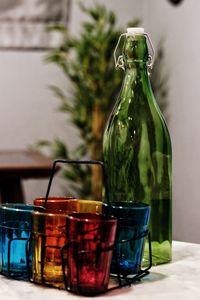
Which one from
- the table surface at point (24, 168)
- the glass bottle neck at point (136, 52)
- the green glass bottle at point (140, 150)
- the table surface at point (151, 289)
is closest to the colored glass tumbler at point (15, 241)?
the table surface at point (151, 289)

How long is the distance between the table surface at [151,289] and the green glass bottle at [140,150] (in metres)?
0.08

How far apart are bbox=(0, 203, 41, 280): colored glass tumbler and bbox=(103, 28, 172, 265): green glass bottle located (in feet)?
0.59

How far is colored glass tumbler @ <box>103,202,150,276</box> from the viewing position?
0.86 meters

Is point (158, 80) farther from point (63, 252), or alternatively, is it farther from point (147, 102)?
point (63, 252)

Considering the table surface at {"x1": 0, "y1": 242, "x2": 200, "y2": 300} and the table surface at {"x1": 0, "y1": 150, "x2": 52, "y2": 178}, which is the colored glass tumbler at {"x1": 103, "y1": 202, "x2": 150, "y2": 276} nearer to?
the table surface at {"x1": 0, "y1": 242, "x2": 200, "y2": 300}

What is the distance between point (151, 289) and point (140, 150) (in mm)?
255

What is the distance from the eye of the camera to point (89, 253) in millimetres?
773

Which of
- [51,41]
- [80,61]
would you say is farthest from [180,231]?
[51,41]

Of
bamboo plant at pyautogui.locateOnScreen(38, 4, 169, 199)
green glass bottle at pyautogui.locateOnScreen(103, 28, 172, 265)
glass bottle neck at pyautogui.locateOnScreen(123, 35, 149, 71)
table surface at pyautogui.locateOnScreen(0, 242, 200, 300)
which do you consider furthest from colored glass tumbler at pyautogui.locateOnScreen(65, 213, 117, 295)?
bamboo plant at pyautogui.locateOnScreen(38, 4, 169, 199)

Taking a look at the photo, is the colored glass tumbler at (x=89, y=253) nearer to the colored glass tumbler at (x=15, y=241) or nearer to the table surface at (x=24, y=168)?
the colored glass tumbler at (x=15, y=241)

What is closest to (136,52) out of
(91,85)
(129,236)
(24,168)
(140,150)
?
(140,150)

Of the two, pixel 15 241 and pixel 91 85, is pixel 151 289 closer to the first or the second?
pixel 15 241

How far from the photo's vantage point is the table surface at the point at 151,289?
30.9 inches

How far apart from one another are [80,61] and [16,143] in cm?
63
